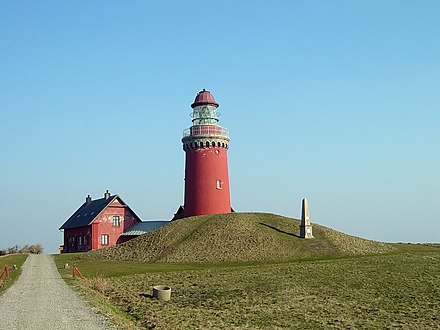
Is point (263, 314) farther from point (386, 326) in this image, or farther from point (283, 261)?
point (283, 261)

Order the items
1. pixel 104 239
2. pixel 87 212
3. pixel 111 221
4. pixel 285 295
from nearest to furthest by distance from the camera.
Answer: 1. pixel 285 295
2. pixel 104 239
3. pixel 111 221
4. pixel 87 212

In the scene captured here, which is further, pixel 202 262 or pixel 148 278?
pixel 202 262

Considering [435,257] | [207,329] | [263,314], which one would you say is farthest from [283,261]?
[207,329]

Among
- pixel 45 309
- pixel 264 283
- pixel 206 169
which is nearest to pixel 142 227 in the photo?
pixel 206 169

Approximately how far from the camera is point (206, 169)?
61.2m

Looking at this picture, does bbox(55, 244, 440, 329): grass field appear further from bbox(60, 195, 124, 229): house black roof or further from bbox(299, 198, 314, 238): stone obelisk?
bbox(60, 195, 124, 229): house black roof

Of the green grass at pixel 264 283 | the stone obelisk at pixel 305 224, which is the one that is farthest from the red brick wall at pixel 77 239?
the stone obelisk at pixel 305 224

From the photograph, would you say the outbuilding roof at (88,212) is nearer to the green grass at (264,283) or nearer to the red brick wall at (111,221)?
the red brick wall at (111,221)

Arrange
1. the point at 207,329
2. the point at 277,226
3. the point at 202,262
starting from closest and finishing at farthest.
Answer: the point at 207,329 → the point at 202,262 → the point at 277,226

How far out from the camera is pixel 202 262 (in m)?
43.9

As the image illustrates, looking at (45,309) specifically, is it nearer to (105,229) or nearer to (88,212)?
(105,229)

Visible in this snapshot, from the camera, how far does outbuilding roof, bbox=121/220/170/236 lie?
2830 inches

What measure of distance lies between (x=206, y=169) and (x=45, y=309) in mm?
41778

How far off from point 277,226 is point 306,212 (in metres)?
4.53
